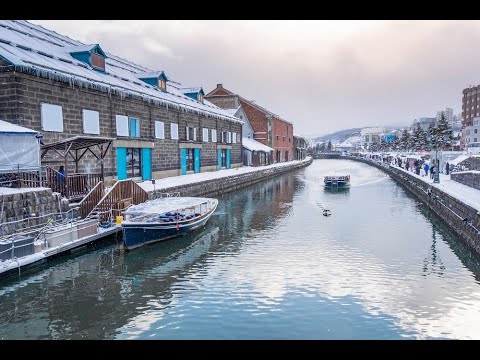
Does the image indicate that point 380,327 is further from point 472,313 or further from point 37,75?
point 37,75

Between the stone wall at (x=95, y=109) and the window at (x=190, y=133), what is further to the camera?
the window at (x=190, y=133)

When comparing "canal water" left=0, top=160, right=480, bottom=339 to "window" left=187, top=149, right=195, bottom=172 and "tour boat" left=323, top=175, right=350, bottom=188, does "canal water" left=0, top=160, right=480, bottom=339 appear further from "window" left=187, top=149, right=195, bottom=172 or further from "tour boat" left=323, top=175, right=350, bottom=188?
"tour boat" left=323, top=175, right=350, bottom=188

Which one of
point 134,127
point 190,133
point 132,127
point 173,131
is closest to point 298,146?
point 190,133

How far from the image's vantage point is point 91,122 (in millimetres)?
27703

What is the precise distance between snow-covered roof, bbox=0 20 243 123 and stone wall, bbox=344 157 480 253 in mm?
23655

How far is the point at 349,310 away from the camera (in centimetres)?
1191

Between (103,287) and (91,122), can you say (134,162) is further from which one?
(103,287)

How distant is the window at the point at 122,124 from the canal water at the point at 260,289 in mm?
12912

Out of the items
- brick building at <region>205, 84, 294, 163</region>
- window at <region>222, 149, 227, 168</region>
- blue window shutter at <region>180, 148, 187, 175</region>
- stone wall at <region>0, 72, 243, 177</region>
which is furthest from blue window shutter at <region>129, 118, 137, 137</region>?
brick building at <region>205, 84, 294, 163</region>

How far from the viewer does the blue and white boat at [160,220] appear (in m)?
18.9

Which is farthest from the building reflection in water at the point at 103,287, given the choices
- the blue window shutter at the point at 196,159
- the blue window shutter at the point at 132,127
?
the blue window shutter at the point at 196,159

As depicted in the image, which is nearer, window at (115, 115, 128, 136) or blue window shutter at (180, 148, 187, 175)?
window at (115, 115, 128, 136)

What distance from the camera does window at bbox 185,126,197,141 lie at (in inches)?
1705

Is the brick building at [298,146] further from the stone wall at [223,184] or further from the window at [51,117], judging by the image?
the window at [51,117]
